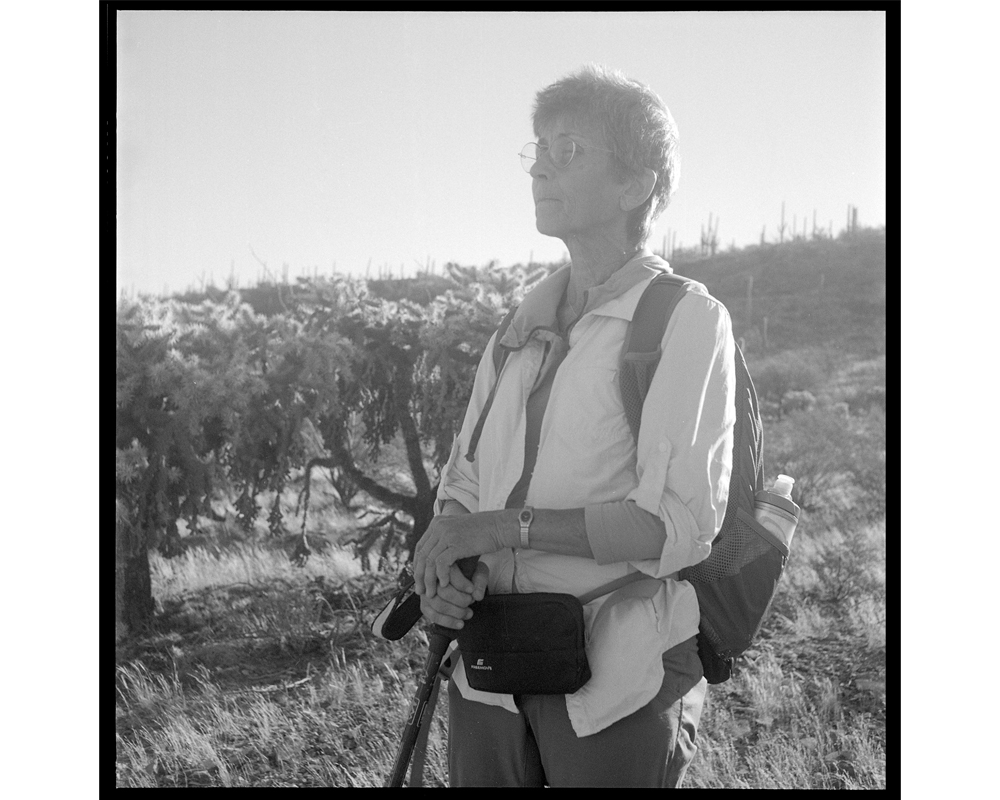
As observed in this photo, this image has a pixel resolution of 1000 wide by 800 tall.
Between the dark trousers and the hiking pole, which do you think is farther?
the hiking pole

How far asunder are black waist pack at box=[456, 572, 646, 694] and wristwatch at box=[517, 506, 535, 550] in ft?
0.49

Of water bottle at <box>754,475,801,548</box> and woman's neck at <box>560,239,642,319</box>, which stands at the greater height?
woman's neck at <box>560,239,642,319</box>

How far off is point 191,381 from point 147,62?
3.44ft

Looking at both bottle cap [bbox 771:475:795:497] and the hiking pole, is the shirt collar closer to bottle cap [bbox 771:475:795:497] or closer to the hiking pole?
bottle cap [bbox 771:475:795:497]

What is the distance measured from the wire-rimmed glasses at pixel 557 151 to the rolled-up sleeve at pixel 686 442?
1.86 ft

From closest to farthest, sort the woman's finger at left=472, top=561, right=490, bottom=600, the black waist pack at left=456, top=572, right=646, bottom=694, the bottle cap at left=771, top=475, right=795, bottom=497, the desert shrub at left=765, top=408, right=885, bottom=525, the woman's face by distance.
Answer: the black waist pack at left=456, top=572, right=646, bottom=694, the woman's finger at left=472, top=561, right=490, bottom=600, the woman's face, the bottle cap at left=771, top=475, right=795, bottom=497, the desert shrub at left=765, top=408, right=885, bottom=525

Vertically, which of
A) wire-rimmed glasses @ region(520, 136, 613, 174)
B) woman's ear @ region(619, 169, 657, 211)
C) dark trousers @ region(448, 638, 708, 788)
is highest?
wire-rimmed glasses @ region(520, 136, 613, 174)

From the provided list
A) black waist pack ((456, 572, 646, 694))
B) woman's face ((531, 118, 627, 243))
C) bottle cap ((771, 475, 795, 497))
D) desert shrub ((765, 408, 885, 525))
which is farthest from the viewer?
desert shrub ((765, 408, 885, 525))

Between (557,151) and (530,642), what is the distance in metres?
1.44

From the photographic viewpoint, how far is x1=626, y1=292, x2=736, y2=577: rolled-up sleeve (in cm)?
249

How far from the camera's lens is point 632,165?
2754mm

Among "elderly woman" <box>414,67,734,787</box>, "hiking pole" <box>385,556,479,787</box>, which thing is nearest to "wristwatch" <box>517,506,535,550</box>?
"elderly woman" <box>414,67,734,787</box>

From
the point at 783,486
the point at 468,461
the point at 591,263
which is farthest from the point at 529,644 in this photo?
the point at 591,263

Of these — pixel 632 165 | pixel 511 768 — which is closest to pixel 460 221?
pixel 632 165
